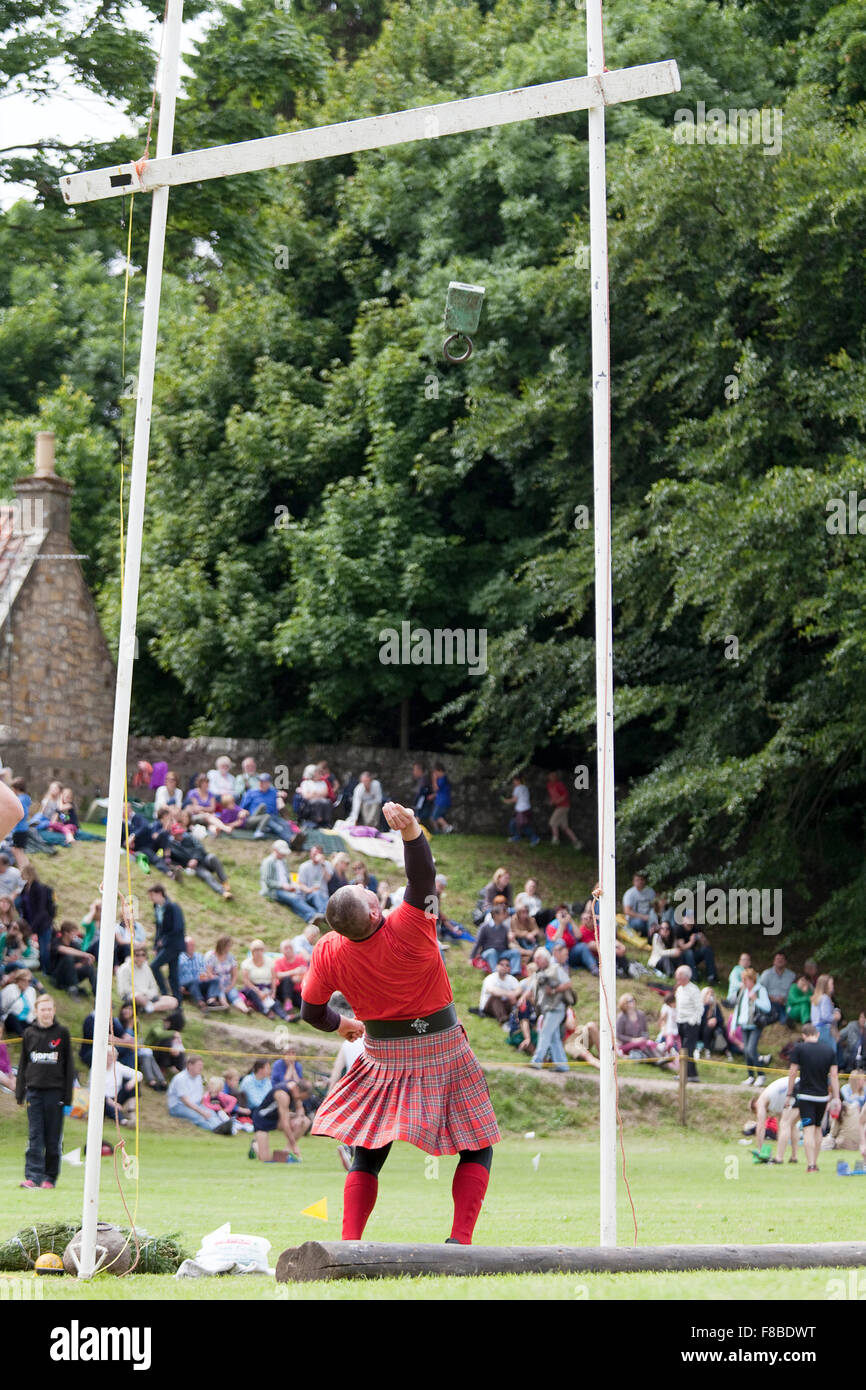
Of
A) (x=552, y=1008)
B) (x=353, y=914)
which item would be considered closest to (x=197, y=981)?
(x=552, y=1008)

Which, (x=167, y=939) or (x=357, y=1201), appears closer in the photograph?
(x=357, y=1201)

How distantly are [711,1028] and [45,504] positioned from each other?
10.0 meters

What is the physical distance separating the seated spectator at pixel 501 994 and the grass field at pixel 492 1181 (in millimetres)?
168

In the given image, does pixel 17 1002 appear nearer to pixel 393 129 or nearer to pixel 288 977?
pixel 288 977

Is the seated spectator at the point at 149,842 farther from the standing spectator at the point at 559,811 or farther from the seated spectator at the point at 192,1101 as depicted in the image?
the standing spectator at the point at 559,811

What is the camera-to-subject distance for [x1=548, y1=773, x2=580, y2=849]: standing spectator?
21.6m

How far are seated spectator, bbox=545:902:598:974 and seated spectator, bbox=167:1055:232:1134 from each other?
446cm

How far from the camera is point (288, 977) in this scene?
14641mm

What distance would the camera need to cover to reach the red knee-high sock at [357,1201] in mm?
5062

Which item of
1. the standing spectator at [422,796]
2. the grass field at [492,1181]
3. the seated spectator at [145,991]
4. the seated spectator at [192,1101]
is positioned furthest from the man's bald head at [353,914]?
the standing spectator at [422,796]

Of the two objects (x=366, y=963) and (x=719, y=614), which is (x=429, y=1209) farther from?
(x=719, y=614)

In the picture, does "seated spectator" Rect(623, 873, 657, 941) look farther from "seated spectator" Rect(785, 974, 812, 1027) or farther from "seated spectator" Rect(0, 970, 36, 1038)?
"seated spectator" Rect(0, 970, 36, 1038)

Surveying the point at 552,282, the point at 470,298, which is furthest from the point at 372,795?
the point at 470,298

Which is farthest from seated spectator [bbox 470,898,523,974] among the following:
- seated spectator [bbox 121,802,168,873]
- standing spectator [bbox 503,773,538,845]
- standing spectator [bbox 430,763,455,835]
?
standing spectator [bbox 503,773,538,845]
